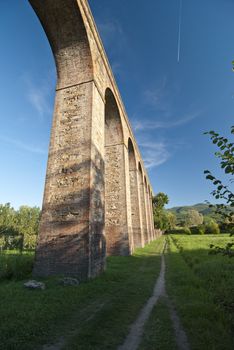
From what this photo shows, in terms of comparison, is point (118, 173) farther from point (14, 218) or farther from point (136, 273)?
point (14, 218)

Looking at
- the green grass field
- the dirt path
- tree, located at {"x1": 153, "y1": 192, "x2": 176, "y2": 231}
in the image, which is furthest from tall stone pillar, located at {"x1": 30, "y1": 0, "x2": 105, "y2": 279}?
A: tree, located at {"x1": 153, "y1": 192, "x2": 176, "y2": 231}

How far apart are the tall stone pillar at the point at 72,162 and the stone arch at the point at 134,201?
893 cm

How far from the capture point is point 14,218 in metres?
47.9

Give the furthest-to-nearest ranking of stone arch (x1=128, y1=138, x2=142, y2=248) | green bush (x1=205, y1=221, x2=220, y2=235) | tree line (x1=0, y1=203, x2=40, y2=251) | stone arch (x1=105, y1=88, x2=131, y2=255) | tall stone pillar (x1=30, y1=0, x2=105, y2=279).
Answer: tree line (x1=0, y1=203, x2=40, y2=251)
green bush (x1=205, y1=221, x2=220, y2=235)
stone arch (x1=128, y1=138, x2=142, y2=248)
stone arch (x1=105, y1=88, x2=131, y2=255)
tall stone pillar (x1=30, y1=0, x2=105, y2=279)

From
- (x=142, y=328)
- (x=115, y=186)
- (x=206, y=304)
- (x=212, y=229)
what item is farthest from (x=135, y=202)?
(x=212, y=229)

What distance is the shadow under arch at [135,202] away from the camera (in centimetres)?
1633

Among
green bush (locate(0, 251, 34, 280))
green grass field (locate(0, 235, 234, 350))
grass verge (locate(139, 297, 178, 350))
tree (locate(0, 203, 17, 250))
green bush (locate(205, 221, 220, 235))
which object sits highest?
tree (locate(0, 203, 17, 250))

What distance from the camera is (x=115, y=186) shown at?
12.7m

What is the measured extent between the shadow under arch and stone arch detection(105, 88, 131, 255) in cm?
293

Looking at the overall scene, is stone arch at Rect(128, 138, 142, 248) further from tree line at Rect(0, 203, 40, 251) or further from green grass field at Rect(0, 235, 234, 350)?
tree line at Rect(0, 203, 40, 251)

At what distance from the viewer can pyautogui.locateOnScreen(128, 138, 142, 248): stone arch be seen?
53.6 ft

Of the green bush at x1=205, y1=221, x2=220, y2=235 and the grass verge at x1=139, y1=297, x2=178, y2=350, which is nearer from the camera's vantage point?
the grass verge at x1=139, y1=297, x2=178, y2=350

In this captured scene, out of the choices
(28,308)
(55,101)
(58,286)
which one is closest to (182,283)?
(58,286)

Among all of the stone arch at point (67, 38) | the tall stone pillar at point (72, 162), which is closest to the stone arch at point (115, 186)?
the stone arch at point (67, 38)
